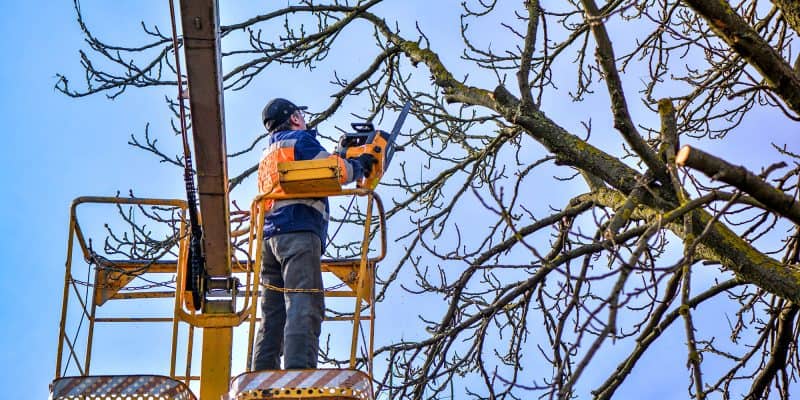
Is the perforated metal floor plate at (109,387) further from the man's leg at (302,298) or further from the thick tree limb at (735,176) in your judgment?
the thick tree limb at (735,176)

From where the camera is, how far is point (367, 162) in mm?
7980

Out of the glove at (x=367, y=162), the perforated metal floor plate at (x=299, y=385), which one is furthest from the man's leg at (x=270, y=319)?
the perforated metal floor plate at (x=299, y=385)

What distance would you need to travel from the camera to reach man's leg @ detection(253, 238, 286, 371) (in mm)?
7797

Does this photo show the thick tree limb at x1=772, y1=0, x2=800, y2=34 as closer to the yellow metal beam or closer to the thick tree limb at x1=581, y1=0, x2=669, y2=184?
the thick tree limb at x1=581, y1=0, x2=669, y2=184

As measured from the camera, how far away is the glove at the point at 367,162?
7.93 meters

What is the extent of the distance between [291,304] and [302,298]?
0.24ft

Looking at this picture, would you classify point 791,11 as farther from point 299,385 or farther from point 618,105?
point 299,385

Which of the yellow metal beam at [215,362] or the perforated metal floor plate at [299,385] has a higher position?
the yellow metal beam at [215,362]

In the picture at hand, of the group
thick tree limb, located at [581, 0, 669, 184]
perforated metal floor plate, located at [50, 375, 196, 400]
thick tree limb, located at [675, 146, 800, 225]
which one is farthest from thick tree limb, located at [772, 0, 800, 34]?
perforated metal floor plate, located at [50, 375, 196, 400]

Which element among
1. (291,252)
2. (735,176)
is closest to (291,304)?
(291,252)

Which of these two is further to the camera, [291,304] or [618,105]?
[291,304]

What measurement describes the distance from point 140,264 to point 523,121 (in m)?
2.95

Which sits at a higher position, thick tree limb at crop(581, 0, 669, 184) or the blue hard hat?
the blue hard hat

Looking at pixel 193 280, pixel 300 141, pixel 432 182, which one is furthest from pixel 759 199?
pixel 432 182
